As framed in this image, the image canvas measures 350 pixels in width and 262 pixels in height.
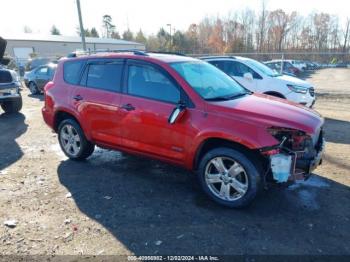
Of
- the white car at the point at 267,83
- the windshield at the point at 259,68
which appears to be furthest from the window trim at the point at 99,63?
the windshield at the point at 259,68

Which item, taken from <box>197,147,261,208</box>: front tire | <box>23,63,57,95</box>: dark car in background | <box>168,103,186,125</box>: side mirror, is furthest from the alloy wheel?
<box>23,63,57,95</box>: dark car in background

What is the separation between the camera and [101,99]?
5.03m

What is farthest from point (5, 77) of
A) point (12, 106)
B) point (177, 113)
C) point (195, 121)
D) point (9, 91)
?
point (195, 121)

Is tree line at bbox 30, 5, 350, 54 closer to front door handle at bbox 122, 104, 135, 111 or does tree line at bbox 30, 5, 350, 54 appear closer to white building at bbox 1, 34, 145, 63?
white building at bbox 1, 34, 145, 63

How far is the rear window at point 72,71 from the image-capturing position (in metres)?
5.53

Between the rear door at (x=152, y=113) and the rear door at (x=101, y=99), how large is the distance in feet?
0.60

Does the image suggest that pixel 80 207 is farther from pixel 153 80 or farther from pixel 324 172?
pixel 324 172

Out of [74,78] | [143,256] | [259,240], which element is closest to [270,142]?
[259,240]

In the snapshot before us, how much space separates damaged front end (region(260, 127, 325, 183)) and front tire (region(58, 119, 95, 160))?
3.21m

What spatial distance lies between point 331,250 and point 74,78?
4.55 meters

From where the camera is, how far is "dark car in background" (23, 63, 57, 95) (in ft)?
50.0

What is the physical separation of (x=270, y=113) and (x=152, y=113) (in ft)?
5.07

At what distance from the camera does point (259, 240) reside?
3.40m

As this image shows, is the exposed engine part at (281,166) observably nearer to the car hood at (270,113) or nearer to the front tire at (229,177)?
the front tire at (229,177)
